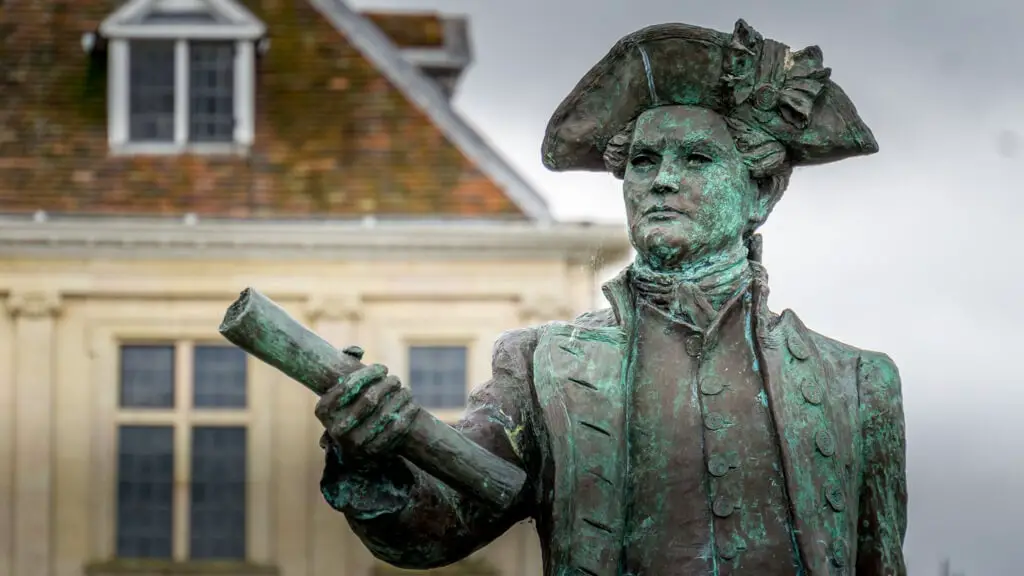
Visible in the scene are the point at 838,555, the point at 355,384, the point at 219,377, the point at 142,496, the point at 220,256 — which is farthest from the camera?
the point at 142,496

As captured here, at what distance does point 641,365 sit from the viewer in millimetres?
5855

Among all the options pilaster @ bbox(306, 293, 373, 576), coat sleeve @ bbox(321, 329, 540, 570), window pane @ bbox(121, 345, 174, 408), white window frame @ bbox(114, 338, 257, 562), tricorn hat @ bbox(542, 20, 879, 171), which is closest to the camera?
coat sleeve @ bbox(321, 329, 540, 570)

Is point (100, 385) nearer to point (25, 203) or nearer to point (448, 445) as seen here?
point (25, 203)

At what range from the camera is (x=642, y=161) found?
5.92 meters

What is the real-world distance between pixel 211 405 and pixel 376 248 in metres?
2.67

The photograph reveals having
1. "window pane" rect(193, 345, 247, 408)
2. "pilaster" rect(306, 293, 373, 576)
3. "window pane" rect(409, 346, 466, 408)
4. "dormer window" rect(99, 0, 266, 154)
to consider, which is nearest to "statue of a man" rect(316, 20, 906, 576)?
"dormer window" rect(99, 0, 266, 154)

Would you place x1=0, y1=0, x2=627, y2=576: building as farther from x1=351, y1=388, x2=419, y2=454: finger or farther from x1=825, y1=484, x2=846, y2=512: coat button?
x1=351, y1=388, x2=419, y2=454: finger

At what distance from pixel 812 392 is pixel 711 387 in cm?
21

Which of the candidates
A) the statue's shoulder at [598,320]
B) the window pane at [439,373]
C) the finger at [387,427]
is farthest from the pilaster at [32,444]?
the finger at [387,427]

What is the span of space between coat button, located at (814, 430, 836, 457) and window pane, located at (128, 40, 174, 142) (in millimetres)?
20891

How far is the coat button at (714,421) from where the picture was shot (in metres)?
5.77

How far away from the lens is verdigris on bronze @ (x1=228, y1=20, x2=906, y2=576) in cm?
570

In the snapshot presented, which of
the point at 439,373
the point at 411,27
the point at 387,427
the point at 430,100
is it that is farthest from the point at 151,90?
the point at 387,427

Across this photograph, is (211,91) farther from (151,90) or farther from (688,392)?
(688,392)
